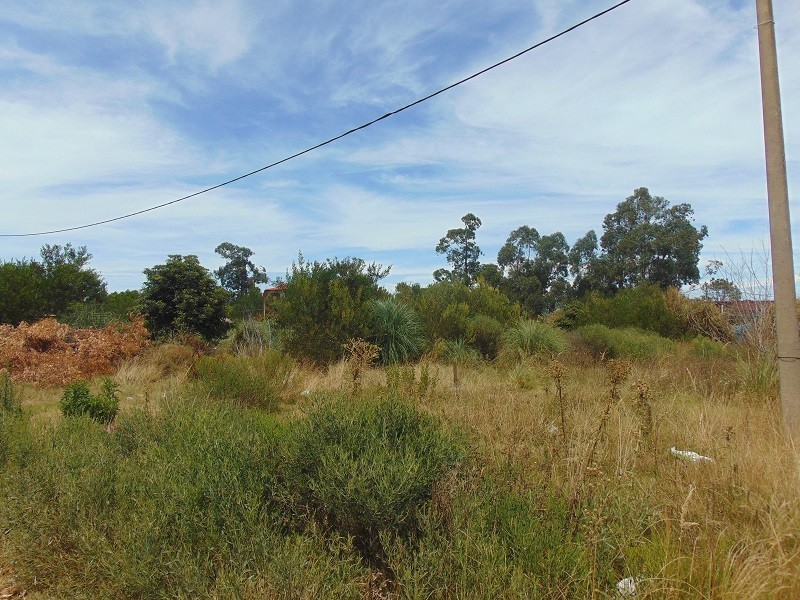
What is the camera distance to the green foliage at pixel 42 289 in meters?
18.6

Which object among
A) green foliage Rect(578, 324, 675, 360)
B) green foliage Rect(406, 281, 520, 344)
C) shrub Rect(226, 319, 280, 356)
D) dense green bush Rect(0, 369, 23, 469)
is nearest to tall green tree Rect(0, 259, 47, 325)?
shrub Rect(226, 319, 280, 356)

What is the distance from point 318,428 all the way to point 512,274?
41495 mm

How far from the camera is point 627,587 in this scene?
8.84ft

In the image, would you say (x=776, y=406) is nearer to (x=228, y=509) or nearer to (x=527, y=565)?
(x=527, y=565)

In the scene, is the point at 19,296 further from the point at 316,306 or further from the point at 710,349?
the point at 710,349

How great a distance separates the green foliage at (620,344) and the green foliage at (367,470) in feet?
31.8

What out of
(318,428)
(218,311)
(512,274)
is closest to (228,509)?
(318,428)

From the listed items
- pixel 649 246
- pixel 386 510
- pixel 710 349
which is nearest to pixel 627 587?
pixel 386 510

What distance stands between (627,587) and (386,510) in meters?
1.22

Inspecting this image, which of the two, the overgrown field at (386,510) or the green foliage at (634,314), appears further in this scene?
the green foliage at (634,314)

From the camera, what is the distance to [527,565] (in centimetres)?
272

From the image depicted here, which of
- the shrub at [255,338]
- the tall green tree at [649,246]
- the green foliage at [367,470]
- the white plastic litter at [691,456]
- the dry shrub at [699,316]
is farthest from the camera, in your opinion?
the tall green tree at [649,246]

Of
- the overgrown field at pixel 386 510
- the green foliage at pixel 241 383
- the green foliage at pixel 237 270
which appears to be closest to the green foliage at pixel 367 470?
the overgrown field at pixel 386 510

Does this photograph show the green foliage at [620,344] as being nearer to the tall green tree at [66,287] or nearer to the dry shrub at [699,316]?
the dry shrub at [699,316]
